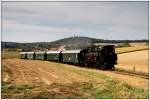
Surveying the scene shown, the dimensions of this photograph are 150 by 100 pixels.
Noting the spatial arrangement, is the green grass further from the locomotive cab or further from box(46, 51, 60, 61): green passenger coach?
box(46, 51, 60, 61): green passenger coach

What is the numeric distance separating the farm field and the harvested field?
482 cm

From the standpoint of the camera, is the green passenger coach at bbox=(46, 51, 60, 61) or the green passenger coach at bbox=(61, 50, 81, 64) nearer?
the green passenger coach at bbox=(46, 51, 60, 61)

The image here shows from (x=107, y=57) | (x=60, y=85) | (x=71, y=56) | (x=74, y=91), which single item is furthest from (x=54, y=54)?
(x=74, y=91)

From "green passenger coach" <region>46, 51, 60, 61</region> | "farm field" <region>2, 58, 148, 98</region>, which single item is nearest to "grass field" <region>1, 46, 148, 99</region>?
"farm field" <region>2, 58, 148, 98</region>

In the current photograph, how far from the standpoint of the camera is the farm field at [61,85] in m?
17.0

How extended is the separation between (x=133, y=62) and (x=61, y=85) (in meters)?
11.2

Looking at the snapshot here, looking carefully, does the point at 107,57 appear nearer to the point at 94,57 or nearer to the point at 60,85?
the point at 94,57

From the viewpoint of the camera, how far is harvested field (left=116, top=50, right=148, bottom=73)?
25.1 metres

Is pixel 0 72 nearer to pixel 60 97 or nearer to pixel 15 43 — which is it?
pixel 15 43

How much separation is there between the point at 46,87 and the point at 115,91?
332 centimetres

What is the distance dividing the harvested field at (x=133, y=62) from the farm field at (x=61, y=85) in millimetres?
4820

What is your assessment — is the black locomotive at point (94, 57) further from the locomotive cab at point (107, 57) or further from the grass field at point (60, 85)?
the grass field at point (60, 85)

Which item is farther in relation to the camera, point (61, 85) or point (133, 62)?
point (133, 62)

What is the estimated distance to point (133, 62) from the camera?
2791 centimetres
